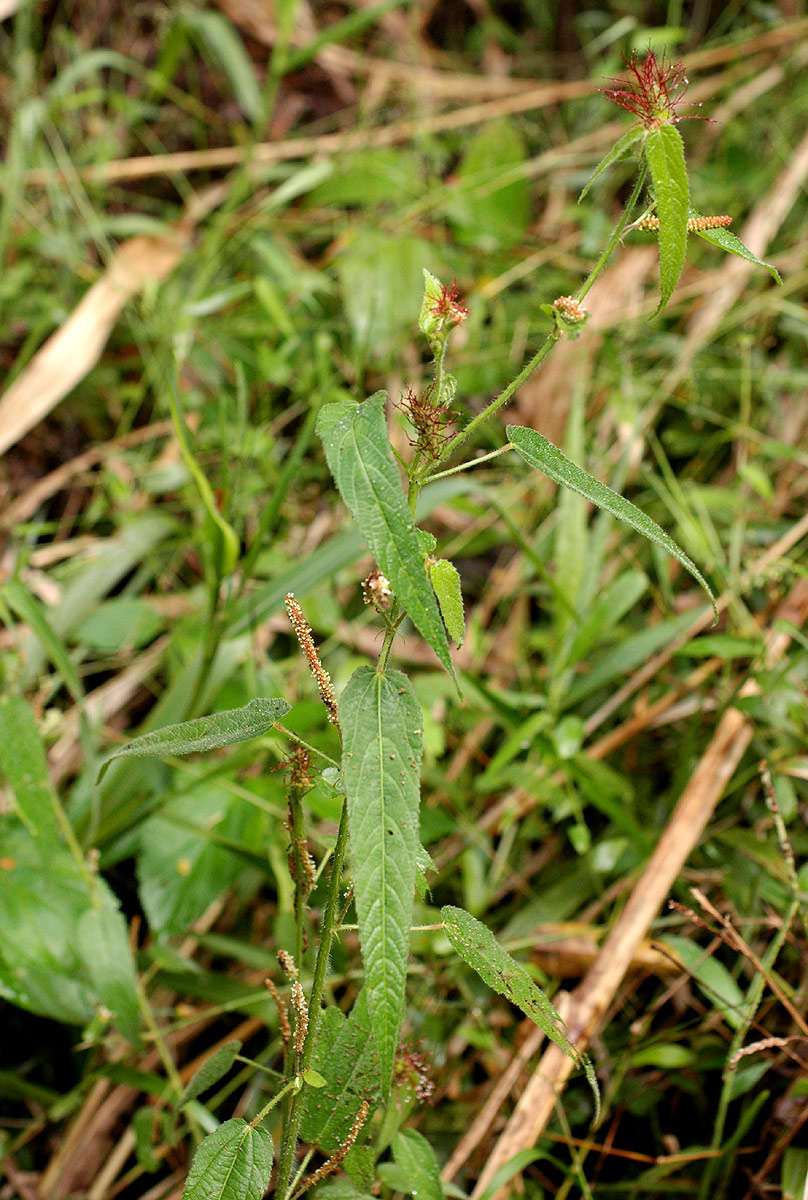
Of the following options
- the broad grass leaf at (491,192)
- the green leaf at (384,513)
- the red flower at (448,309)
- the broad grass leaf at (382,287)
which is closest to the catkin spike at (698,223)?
the red flower at (448,309)

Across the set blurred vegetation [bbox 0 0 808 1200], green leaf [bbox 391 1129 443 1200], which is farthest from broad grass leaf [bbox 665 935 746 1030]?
green leaf [bbox 391 1129 443 1200]

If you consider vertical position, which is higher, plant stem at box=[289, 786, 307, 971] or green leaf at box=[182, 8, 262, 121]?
green leaf at box=[182, 8, 262, 121]

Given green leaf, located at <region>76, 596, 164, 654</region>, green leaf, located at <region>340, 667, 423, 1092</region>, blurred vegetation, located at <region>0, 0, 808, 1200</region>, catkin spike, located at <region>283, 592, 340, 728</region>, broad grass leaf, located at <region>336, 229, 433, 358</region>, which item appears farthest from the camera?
broad grass leaf, located at <region>336, 229, 433, 358</region>

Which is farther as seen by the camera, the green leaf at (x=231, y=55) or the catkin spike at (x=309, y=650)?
the green leaf at (x=231, y=55)

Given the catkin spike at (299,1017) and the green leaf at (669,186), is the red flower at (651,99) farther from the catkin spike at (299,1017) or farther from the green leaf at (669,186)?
the catkin spike at (299,1017)

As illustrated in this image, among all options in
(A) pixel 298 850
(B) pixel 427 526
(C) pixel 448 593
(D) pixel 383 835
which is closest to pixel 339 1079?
Result: (A) pixel 298 850

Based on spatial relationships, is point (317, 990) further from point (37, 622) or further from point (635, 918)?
point (37, 622)

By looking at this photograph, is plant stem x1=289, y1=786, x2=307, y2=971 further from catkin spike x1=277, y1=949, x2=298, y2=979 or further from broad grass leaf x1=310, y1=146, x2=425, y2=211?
broad grass leaf x1=310, y1=146, x2=425, y2=211

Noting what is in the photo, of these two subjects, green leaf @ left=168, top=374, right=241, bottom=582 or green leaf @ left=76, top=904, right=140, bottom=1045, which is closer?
green leaf @ left=76, top=904, right=140, bottom=1045
